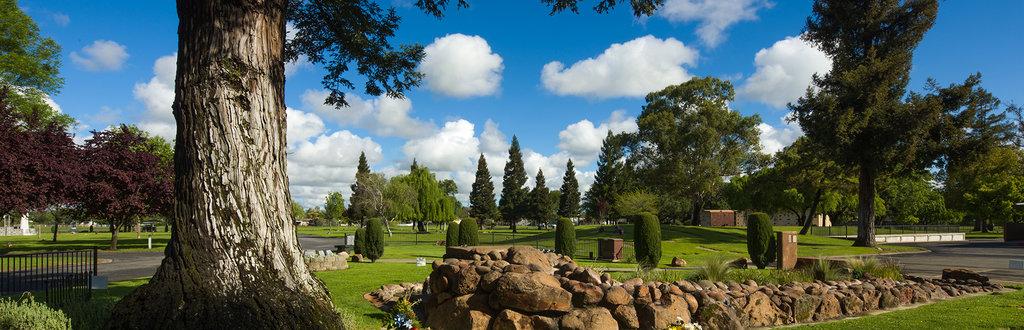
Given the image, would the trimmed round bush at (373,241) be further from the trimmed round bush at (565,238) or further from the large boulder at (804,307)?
the large boulder at (804,307)

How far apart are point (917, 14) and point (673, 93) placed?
18599 mm

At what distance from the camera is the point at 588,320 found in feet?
26.6

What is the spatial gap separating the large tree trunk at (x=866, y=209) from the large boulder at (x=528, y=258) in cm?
2612

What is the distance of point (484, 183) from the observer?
87.6 meters

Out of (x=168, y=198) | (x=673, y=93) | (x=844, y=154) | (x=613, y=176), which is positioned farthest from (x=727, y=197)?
(x=168, y=198)

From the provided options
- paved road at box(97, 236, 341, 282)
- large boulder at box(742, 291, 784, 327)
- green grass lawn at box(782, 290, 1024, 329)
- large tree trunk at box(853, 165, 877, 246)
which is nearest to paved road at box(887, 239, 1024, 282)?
large tree trunk at box(853, 165, 877, 246)

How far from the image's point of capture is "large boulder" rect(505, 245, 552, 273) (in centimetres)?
1015

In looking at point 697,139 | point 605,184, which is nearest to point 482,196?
point 605,184

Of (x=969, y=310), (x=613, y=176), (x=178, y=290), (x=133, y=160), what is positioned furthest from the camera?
(x=613, y=176)

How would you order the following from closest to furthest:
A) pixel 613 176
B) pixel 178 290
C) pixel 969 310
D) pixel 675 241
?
pixel 178 290, pixel 969 310, pixel 675 241, pixel 613 176

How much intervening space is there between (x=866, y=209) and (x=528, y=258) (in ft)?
89.7

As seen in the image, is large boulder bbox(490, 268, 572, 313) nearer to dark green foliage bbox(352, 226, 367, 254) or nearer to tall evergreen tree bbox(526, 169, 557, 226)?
dark green foliage bbox(352, 226, 367, 254)

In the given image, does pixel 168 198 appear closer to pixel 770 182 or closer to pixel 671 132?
pixel 671 132

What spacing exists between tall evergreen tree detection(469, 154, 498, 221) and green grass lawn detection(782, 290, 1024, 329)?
7525 cm
